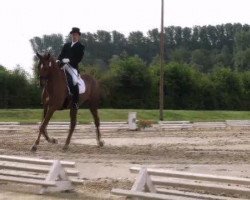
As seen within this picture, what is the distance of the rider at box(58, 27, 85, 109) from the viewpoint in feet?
55.0

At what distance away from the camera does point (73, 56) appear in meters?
16.8

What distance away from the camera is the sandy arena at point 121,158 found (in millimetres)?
10466

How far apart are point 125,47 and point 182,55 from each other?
16.5 metres

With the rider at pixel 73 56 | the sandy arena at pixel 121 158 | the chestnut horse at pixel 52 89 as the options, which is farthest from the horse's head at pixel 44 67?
the sandy arena at pixel 121 158

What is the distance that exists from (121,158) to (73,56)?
3586 millimetres

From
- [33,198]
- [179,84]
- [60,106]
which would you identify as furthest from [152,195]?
[179,84]

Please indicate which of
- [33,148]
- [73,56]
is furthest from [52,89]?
[33,148]

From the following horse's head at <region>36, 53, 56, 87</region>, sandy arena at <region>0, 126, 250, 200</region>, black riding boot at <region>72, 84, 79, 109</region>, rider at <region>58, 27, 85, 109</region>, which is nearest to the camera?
sandy arena at <region>0, 126, 250, 200</region>

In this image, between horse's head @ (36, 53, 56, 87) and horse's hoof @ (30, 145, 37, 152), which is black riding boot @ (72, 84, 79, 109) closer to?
horse's head @ (36, 53, 56, 87)

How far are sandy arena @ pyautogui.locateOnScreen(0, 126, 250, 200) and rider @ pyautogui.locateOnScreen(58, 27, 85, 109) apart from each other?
1597mm

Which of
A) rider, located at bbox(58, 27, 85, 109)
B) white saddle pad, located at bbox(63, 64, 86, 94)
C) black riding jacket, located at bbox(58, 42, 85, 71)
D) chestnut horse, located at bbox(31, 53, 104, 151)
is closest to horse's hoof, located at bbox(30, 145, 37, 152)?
chestnut horse, located at bbox(31, 53, 104, 151)

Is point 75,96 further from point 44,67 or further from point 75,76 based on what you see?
point 44,67

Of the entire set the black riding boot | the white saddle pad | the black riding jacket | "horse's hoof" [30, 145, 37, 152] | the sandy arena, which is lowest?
the sandy arena

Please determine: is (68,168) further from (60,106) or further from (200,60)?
(200,60)
